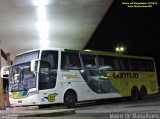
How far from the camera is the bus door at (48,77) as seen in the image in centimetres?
1731

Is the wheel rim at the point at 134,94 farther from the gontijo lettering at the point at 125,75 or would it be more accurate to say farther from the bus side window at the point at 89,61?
the bus side window at the point at 89,61

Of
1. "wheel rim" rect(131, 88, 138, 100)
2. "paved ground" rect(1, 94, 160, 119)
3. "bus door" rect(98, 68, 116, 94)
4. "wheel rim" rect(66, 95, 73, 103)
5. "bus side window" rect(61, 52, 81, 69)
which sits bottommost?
"paved ground" rect(1, 94, 160, 119)

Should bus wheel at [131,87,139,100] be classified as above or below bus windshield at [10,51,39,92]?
below

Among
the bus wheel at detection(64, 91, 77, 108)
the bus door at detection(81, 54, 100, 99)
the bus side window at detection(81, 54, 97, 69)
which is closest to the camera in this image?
the bus wheel at detection(64, 91, 77, 108)

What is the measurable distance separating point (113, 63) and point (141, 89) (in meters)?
3.75

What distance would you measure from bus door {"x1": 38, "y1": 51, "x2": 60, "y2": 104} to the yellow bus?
3687mm

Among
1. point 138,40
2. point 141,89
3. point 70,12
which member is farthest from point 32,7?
point 138,40

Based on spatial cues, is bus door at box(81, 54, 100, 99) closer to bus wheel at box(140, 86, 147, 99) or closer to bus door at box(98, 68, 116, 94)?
bus door at box(98, 68, 116, 94)

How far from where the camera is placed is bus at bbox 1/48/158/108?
57.2 feet

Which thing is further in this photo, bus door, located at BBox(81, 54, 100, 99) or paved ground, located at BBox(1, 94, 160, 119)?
bus door, located at BBox(81, 54, 100, 99)

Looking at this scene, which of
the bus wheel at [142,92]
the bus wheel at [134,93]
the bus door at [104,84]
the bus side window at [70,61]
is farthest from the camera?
the bus wheel at [142,92]

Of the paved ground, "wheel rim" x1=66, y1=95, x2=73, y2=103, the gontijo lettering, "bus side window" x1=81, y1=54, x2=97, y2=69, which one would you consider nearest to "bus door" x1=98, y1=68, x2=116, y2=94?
"bus side window" x1=81, y1=54, x2=97, y2=69

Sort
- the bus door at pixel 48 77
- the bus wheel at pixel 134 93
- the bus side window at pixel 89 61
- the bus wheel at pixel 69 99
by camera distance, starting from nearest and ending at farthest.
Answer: the bus door at pixel 48 77
the bus wheel at pixel 69 99
the bus side window at pixel 89 61
the bus wheel at pixel 134 93

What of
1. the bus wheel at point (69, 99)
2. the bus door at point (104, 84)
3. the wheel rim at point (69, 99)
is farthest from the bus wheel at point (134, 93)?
the wheel rim at point (69, 99)
